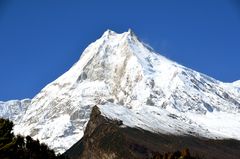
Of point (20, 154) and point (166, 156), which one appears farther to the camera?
point (20, 154)

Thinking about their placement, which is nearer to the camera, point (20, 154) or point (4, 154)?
point (4, 154)

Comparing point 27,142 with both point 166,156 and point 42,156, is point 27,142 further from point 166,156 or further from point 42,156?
point 166,156

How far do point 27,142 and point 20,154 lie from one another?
28.6 feet

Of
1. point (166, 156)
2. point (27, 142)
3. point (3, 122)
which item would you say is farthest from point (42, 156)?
point (166, 156)

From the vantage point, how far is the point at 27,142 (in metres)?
96.9

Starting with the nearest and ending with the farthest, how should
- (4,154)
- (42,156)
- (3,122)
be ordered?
(4,154)
(3,122)
(42,156)

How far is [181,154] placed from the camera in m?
65.8

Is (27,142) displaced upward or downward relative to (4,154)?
upward

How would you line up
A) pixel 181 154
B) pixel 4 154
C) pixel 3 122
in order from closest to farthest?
pixel 181 154 < pixel 4 154 < pixel 3 122

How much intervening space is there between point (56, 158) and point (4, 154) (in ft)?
70.6

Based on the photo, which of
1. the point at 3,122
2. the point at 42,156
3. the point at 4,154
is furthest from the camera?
the point at 42,156

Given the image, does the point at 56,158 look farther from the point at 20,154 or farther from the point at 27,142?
the point at 20,154

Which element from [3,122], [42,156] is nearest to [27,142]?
[42,156]

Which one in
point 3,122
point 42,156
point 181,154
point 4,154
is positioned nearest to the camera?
point 181,154
